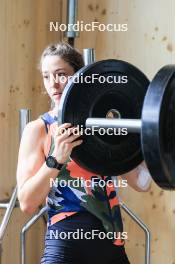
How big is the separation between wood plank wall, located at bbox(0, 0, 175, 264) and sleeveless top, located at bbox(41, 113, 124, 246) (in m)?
1.29

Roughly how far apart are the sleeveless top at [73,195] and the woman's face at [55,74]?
0.09 m

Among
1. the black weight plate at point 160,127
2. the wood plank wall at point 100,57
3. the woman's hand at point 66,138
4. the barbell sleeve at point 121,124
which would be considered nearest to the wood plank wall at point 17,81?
the wood plank wall at point 100,57

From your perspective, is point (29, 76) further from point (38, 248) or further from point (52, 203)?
point (52, 203)

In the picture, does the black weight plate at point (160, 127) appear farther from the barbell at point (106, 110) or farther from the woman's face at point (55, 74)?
the woman's face at point (55, 74)

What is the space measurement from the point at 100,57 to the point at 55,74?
59.9 inches

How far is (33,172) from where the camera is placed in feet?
4.83

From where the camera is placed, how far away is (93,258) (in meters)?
1.47

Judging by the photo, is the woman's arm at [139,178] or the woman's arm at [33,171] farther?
the woman's arm at [139,178]

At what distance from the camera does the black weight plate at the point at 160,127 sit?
1.01 m

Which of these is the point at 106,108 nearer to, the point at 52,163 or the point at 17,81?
the point at 52,163

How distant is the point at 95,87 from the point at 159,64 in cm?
156

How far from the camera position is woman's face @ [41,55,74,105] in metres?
1.49

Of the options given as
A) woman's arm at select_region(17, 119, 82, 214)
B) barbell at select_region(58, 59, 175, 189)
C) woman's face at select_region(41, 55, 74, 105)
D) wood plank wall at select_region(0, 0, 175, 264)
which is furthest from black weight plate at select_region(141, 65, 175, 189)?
wood plank wall at select_region(0, 0, 175, 264)

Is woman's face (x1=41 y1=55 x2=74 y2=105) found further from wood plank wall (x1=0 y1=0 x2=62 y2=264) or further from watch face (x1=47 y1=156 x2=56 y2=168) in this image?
wood plank wall (x1=0 y1=0 x2=62 y2=264)
